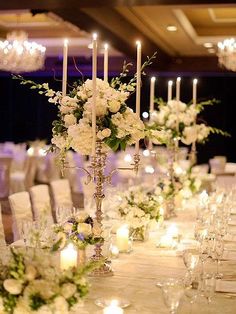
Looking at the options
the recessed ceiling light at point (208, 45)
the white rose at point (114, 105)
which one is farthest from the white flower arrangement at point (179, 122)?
the recessed ceiling light at point (208, 45)

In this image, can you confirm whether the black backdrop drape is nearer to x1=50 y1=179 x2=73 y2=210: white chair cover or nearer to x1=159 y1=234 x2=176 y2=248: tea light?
x1=50 y1=179 x2=73 y2=210: white chair cover

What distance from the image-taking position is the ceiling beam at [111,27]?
806 cm

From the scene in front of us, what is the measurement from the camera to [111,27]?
913 cm

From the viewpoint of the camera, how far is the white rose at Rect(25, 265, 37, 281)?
2064mm

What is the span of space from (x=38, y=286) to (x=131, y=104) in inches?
526

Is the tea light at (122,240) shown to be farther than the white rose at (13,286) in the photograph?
Yes

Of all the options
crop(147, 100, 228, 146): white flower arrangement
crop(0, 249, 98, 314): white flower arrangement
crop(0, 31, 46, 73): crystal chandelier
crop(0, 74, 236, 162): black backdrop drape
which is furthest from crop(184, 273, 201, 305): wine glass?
crop(0, 74, 236, 162): black backdrop drape

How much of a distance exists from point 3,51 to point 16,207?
20.6 ft

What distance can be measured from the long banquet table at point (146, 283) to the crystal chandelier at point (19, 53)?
7219 mm

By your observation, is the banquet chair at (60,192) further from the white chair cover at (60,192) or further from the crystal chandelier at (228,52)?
the crystal chandelier at (228,52)

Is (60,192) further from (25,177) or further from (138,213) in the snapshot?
(25,177)

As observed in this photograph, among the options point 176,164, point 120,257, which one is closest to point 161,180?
point 176,164

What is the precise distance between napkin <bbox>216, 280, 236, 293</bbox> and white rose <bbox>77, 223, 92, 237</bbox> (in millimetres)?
690

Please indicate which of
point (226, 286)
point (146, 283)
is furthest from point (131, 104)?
point (226, 286)
